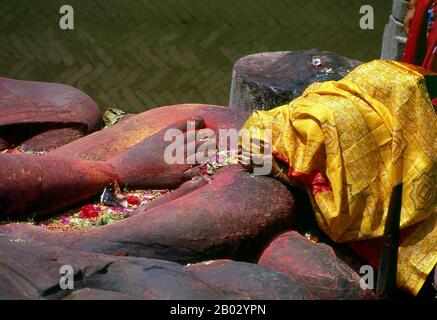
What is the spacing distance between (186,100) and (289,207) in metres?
3.93

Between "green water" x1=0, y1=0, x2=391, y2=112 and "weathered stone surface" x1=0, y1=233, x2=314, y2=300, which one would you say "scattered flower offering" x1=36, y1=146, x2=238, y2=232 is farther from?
"green water" x1=0, y1=0, x2=391, y2=112

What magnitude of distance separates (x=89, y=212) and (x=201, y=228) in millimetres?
632

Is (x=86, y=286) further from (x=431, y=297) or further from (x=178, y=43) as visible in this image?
(x=178, y=43)

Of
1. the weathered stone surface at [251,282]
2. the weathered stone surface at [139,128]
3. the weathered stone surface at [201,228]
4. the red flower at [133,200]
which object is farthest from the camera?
the weathered stone surface at [139,128]

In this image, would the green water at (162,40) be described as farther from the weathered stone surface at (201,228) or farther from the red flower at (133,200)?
the weathered stone surface at (201,228)

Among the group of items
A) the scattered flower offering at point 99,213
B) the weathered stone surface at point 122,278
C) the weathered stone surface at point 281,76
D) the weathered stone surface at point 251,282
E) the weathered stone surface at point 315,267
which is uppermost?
the weathered stone surface at point 281,76

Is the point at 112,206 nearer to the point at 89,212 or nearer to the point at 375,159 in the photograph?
the point at 89,212

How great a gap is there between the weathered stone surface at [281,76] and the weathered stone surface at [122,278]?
1839 mm

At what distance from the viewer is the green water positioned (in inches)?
305

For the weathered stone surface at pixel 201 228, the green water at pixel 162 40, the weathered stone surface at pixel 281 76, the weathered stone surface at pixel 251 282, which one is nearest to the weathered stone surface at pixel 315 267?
the weathered stone surface at pixel 201 228

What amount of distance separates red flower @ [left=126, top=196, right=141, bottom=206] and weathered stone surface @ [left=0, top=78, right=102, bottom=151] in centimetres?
85

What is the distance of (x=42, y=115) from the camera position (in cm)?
499

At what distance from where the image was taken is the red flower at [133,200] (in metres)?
4.24

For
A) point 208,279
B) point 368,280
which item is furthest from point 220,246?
point 368,280
